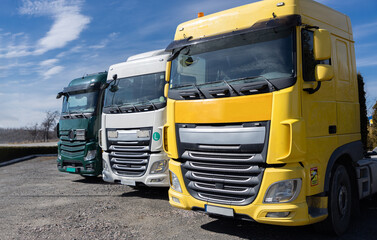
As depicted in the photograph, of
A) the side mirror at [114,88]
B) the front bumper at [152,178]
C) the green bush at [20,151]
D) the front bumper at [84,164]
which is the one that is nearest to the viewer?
the front bumper at [152,178]

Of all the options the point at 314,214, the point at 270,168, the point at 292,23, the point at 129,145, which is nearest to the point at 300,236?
the point at 314,214

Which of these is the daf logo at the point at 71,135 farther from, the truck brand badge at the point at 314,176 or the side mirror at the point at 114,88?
the truck brand badge at the point at 314,176

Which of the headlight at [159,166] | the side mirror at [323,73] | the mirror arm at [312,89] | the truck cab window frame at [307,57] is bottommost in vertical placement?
the headlight at [159,166]

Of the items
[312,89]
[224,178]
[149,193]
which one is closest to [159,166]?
[149,193]

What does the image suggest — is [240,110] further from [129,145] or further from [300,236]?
[129,145]

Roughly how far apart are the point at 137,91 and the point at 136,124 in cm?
76

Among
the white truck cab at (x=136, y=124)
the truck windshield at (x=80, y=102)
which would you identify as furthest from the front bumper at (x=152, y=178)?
the truck windshield at (x=80, y=102)

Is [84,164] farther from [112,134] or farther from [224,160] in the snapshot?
[224,160]

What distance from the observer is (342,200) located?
5184mm

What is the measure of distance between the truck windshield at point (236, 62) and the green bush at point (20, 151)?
59.2ft

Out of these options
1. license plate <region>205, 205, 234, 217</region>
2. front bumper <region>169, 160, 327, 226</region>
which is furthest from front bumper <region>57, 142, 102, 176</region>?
front bumper <region>169, 160, 327, 226</region>

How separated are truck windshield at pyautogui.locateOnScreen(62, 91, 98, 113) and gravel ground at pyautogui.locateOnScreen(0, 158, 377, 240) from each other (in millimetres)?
2300

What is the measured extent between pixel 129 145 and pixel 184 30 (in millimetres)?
3232

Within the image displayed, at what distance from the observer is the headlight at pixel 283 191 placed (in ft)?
14.1
